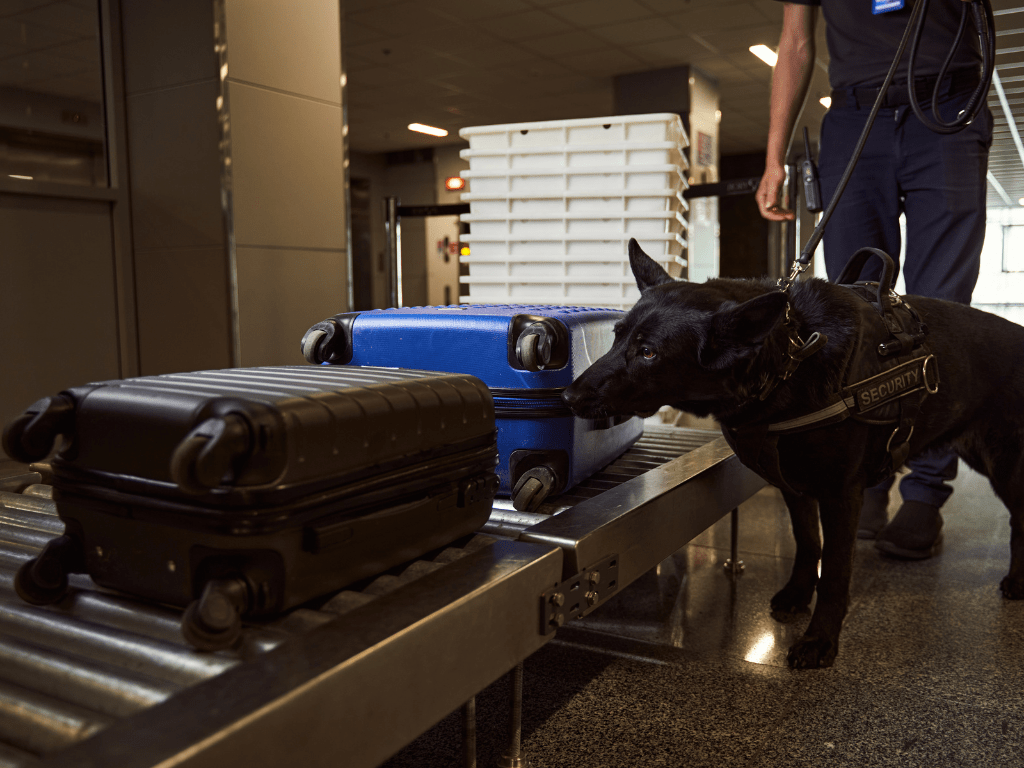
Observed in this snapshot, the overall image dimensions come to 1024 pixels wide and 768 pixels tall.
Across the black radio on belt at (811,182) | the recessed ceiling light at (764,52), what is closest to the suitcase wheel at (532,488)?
the black radio on belt at (811,182)

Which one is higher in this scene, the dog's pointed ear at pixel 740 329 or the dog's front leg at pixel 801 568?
the dog's pointed ear at pixel 740 329

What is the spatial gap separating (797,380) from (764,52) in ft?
30.0

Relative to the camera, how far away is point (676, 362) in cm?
129

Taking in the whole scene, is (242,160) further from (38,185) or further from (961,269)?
(961,269)

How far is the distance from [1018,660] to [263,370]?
158 cm

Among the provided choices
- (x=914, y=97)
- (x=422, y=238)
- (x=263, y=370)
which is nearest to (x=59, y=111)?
(x=263, y=370)

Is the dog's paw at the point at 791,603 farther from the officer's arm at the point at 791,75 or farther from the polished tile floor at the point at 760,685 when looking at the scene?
the officer's arm at the point at 791,75

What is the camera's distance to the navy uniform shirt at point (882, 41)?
213cm

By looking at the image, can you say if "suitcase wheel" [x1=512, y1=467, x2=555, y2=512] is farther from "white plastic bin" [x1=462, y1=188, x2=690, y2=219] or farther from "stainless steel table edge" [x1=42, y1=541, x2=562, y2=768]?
"white plastic bin" [x1=462, y1=188, x2=690, y2=219]

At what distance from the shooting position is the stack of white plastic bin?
Answer: 2.46 metres

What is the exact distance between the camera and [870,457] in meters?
1.53

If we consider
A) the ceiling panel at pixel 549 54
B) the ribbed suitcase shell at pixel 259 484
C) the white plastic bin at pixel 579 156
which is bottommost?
the ribbed suitcase shell at pixel 259 484

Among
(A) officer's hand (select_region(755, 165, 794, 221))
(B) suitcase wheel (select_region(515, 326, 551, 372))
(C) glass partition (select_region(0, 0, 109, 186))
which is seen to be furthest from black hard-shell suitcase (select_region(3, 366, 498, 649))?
(C) glass partition (select_region(0, 0, 109, 186))

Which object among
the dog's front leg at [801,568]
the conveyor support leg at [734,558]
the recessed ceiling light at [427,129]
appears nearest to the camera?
the dog's front leg at [801,568]
